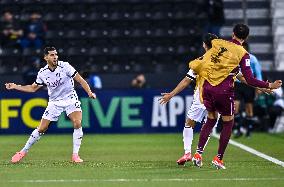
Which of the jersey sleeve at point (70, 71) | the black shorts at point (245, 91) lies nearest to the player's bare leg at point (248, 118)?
the black shorts at point (245, 91)

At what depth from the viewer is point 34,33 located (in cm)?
2502

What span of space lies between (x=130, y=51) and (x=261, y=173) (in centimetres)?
1524

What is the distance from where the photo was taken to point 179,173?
35.9 ft

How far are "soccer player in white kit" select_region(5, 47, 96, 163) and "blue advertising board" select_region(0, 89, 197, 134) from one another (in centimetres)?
764

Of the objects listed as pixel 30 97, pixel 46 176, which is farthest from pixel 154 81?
pixel 46 176

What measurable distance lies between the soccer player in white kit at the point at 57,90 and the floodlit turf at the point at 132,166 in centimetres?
35

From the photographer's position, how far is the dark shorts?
11.4 metres

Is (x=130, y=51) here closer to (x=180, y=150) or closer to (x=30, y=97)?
(x=30, y=97)

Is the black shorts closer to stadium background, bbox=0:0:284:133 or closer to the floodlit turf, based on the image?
the floodlit turf

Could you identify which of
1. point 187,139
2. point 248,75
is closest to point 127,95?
point 187,139

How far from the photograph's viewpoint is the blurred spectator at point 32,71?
2288 centimetres

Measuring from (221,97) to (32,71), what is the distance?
41.4 feet

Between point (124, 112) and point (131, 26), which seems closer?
point (124, 112)

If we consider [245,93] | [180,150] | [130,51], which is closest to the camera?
[180,150]
